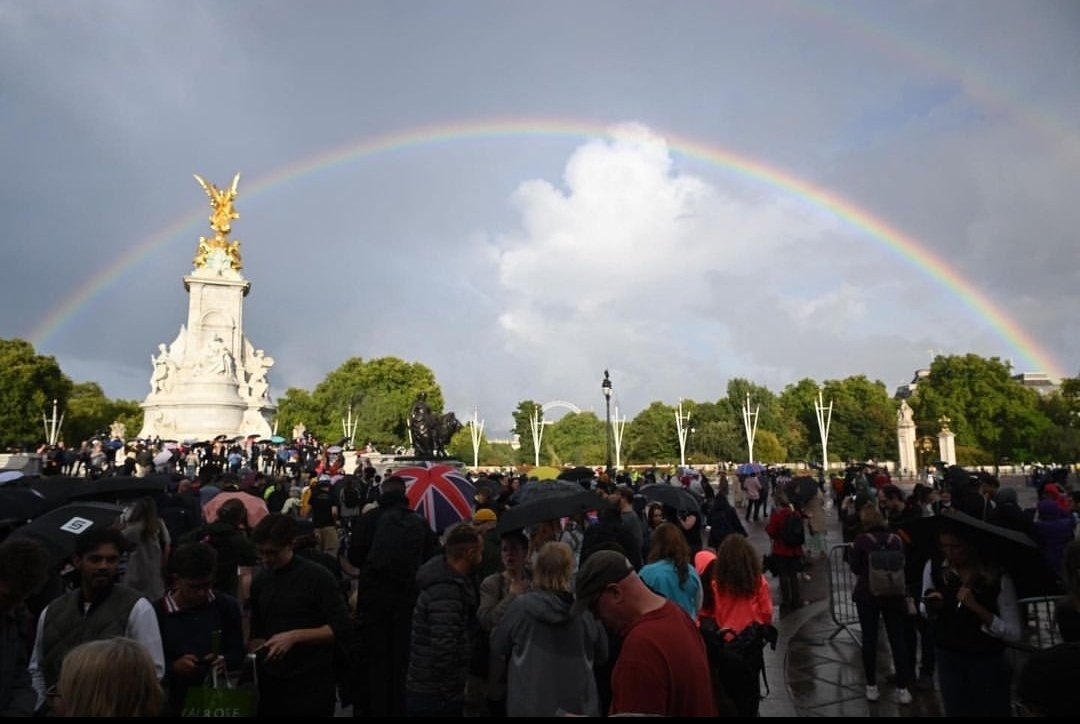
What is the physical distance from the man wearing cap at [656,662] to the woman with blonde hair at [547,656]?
63 centimetres

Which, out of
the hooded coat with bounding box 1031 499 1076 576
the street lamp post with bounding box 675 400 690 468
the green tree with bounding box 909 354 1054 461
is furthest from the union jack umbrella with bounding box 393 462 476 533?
the green tree with bounding box 909 354 1054 461

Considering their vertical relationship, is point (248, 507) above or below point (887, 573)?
above

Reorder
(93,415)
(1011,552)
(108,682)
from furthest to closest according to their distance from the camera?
(93,415), (1011,552), (108,682)

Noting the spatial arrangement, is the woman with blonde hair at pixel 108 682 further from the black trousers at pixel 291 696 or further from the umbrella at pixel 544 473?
the umbrella at pixel 544 473

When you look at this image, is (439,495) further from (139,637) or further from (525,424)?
(525,424)

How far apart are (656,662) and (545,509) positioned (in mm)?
2820

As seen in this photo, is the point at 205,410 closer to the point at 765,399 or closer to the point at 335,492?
the point at 335,492

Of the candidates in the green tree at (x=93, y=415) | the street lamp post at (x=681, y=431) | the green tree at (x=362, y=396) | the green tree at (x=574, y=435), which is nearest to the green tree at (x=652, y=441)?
the street lamp post at (x=681, y=431)

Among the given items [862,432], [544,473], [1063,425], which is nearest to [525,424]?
[862,432]

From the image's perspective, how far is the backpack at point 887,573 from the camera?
6926mm

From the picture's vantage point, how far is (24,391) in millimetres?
67250

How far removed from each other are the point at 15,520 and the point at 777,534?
30.9 ft

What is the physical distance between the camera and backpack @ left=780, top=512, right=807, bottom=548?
10.7 m

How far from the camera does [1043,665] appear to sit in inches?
98.3
